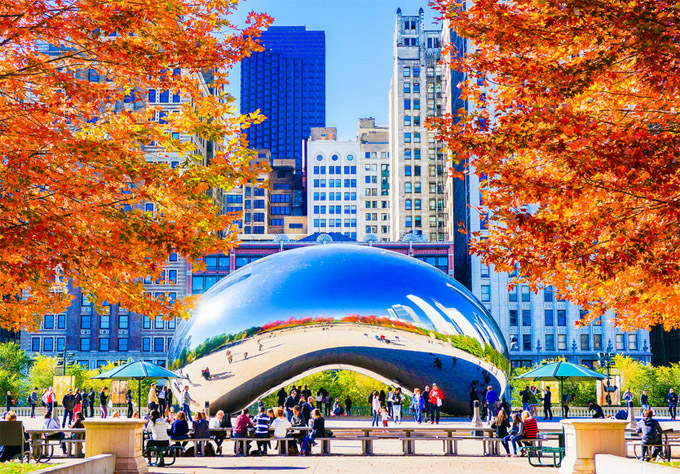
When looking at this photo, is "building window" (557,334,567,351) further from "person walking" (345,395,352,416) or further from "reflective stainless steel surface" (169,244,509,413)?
"reflective stainless steel surface" (169,244,509,413)

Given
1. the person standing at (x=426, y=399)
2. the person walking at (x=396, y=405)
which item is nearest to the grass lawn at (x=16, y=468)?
the person standing at (x=426, y=399)

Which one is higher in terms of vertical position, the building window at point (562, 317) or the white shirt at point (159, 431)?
the building window at point (562, 317)

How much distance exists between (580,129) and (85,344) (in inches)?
3445

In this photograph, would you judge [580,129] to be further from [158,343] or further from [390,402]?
[158,343]

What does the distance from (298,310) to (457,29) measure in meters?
18.1

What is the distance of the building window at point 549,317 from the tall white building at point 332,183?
55.2m

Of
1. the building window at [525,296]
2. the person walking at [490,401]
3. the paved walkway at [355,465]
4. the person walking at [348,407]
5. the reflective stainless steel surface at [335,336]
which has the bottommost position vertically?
the paved walkway at [355,465]

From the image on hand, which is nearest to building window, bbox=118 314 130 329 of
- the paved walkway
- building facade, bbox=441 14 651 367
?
building facade, bbox=441 14 651 367

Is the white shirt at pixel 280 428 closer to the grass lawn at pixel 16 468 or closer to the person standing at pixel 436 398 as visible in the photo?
the grass lawn at pixel 16 468

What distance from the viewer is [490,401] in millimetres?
28656

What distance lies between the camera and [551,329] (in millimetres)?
90438

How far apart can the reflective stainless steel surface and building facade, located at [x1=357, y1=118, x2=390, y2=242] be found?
106678 mm

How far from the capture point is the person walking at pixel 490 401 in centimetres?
2794

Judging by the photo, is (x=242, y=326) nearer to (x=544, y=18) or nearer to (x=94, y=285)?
(x=94, y=285)
